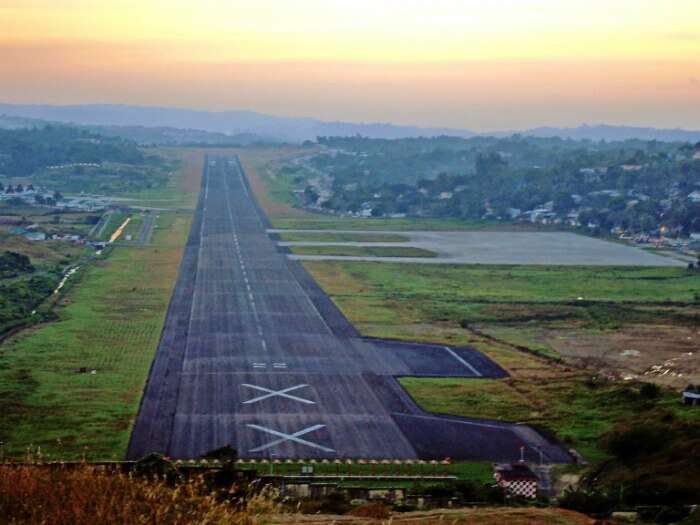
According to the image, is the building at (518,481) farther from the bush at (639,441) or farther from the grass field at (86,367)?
the grass field at (86,367)

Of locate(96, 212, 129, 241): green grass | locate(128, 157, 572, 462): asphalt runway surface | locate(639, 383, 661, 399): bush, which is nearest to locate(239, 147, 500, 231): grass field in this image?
locate(96, 212, 129, 241): green grass

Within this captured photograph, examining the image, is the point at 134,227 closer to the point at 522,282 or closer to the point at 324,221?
the point at 324,221

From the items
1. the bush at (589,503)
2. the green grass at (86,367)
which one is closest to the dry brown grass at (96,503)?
the bush at (589,503)

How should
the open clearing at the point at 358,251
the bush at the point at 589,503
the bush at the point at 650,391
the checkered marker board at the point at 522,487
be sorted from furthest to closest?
the open clearing at the point at 358,251 → the bush at the point at 650,391 → the checkered marker board at the point at 522,487 → the bush at the point at 589,503

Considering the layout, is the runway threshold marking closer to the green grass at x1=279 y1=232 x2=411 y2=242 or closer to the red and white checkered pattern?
the red and white checkered pattern

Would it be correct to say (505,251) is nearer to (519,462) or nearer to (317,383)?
(317,383)

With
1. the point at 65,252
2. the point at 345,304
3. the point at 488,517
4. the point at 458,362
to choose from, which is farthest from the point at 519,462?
the point at 65,252

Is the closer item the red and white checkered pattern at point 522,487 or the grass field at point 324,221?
the red and white checkered pattern at point 522,487

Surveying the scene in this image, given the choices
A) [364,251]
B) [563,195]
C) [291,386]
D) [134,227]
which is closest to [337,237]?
[364,251]

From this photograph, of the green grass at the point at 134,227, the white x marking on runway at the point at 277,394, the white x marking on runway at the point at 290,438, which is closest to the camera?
the white x marking on runway at the point at 290,438
